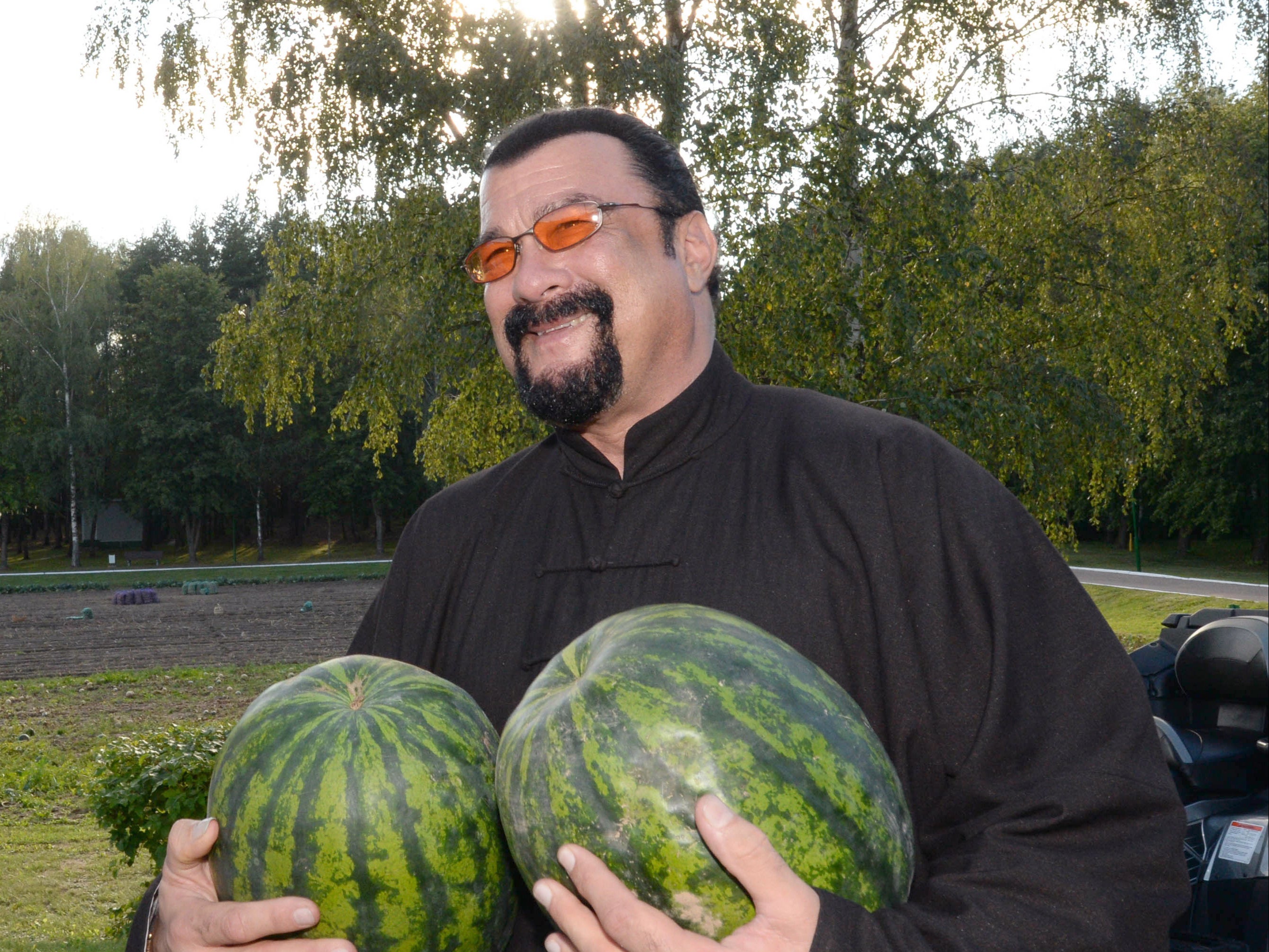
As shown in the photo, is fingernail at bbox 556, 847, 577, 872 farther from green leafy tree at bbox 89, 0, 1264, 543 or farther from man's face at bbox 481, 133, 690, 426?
green leafy tree at bbox 89, 0, 1264, 543

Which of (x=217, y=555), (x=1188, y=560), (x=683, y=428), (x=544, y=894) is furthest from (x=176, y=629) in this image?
(x=217, y=555)

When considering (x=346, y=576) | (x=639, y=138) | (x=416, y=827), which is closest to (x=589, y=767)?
(x=416, y=827)

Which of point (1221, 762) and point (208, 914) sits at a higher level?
point (208, 914)

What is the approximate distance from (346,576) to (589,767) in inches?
1545

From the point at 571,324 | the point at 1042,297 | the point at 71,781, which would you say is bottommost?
the point at 71,781

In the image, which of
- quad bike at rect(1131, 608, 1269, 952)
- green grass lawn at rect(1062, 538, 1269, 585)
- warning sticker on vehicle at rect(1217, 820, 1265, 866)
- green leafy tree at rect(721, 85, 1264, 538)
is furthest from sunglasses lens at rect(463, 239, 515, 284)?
green grass lawn at rect(1062, 538, 1269, 585)

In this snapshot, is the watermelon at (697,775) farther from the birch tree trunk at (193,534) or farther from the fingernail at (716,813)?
the birch tree trunk at (193,534)

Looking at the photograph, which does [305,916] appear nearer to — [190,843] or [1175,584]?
[190,843]

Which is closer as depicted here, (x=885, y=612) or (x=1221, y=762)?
(x=885, y=612)

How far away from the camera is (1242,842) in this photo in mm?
5395

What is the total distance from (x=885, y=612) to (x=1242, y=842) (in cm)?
436

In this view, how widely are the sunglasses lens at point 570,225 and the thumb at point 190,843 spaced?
1.42 meters

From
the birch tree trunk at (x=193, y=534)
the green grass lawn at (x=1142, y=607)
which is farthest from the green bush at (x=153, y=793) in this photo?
the birch tree trunk at (x=193, y=534)

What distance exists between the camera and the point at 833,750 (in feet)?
5.32
